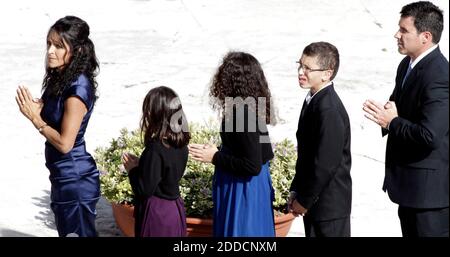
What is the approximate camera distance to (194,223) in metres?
6.94

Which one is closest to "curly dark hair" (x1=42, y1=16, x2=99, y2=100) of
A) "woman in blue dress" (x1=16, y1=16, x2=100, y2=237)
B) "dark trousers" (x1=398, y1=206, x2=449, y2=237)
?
"woman in blue dress" (x1=16, y1=16, x2=100, y2=237)

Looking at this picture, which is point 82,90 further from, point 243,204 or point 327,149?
point 327,149

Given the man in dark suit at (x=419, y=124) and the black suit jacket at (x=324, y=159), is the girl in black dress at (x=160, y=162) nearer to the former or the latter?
the black suit jacket at (x=324, y=159)

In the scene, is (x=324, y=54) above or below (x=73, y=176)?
above

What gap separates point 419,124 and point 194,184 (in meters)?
2.31

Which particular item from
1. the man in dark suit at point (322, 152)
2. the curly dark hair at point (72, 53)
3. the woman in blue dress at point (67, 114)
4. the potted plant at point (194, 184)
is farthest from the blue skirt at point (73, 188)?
the man in dark suit at point (322, 152)

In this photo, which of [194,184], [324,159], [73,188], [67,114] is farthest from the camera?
[194,184]

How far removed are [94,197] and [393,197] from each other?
6.95 feet

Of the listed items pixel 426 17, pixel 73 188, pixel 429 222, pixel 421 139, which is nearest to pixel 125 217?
pixel 73 188

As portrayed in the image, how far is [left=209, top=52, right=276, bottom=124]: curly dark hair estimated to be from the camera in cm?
568

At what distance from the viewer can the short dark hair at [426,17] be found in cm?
577

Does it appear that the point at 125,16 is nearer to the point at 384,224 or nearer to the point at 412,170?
the point at 384,224

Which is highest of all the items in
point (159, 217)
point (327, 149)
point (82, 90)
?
point (82, 90)

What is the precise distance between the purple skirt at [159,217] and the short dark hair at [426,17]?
202cm
